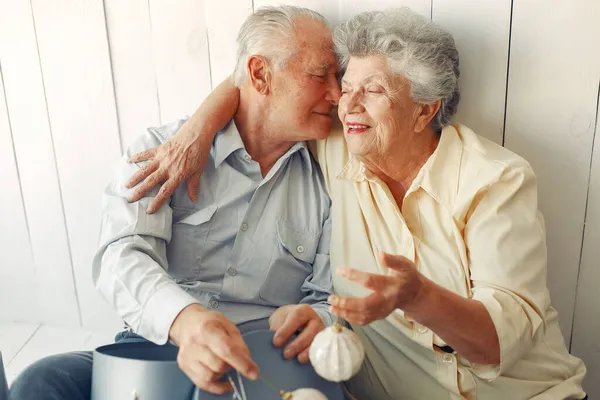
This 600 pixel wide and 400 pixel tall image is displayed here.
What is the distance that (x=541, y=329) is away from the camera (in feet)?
4.30

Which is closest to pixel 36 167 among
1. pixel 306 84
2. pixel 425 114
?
pixel 306 84

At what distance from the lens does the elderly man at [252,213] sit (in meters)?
1.48

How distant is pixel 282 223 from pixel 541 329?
0.66 m

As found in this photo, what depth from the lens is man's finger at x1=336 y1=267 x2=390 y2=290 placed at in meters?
1.01

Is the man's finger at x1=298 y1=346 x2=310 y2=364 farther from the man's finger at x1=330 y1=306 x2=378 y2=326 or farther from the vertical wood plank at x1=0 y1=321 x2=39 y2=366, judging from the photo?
the vertical wood plank at x1=0 y1=321 x2=39 y2=366

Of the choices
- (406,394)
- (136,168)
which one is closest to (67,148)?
(136,168)

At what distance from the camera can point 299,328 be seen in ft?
4.28

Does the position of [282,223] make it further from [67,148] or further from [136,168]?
[67,148]

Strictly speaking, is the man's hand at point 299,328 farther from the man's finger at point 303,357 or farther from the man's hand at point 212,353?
the man's hand at point 212,353

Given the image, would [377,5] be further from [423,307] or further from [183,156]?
[423,307]

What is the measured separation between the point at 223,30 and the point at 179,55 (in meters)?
0.16

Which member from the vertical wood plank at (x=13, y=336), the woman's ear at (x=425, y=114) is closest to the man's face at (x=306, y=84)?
the woman's ear at (x=425, y=114)

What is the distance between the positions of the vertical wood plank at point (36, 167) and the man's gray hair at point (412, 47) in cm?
106

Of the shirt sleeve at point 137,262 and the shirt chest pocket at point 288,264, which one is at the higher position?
the shirt sleeve at point 137,262
